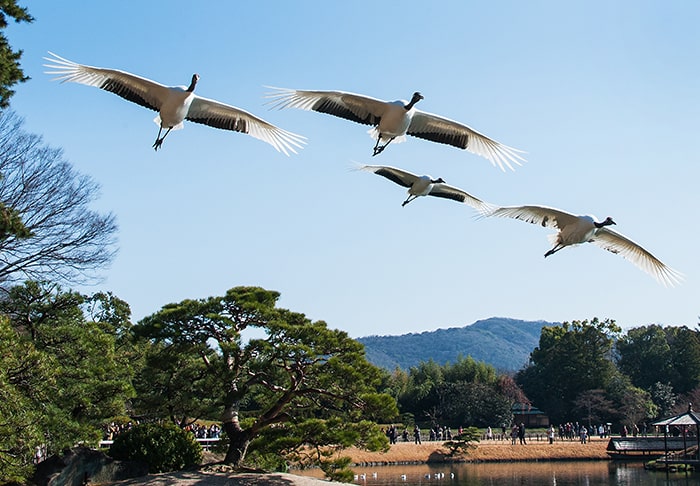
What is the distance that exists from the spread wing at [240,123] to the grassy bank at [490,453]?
1174 inches

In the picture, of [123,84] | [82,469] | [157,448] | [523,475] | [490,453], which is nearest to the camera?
[123,84]

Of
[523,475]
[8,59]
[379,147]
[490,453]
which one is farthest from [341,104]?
[490,453]

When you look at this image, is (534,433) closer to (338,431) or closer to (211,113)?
(338,431)

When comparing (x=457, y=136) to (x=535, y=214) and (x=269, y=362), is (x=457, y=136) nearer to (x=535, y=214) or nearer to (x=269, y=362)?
(x=535, y=214)

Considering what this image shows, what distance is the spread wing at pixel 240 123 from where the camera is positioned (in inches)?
453

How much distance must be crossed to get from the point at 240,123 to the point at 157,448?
1079 cm

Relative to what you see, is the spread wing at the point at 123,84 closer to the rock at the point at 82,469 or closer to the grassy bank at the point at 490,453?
the rock at the point at 82,469

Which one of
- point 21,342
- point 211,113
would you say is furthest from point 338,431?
point 211,113

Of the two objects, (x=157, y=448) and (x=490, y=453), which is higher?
(x=157, y=448)

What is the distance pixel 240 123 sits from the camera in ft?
38.5

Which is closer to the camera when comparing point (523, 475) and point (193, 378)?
point (193, 378)

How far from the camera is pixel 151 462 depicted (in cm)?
1902

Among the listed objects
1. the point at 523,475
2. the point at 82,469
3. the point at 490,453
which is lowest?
the point at 523,475

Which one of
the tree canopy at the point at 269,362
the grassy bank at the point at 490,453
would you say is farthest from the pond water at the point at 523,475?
the tree canopy at the point at 269,362
